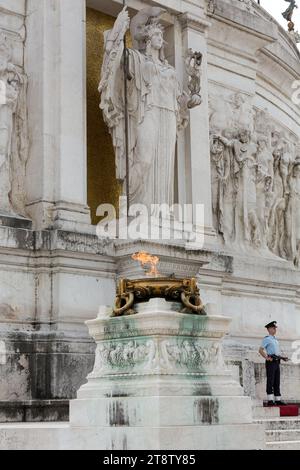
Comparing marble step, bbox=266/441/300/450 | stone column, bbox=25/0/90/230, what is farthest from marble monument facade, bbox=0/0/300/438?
marble step, bbox=266/441/300/450

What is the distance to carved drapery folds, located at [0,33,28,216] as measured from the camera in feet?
55.5

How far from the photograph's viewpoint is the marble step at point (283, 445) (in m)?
11.7

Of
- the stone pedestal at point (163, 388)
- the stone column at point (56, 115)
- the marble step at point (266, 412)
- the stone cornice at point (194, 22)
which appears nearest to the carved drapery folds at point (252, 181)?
the stone cornice at point (194, 22)

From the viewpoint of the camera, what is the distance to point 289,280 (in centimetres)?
2302

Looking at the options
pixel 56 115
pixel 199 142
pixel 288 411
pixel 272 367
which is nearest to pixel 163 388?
pixel 288 411

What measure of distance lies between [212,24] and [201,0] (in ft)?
3.87

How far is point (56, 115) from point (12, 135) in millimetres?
919

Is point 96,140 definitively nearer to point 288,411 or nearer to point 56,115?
point 56,115

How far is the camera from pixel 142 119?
1847cm

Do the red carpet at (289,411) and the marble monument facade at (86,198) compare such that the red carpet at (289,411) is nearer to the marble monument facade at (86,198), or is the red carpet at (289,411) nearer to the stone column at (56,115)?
the marble monument facade at (86,198)

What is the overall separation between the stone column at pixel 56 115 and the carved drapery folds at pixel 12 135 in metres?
0.16

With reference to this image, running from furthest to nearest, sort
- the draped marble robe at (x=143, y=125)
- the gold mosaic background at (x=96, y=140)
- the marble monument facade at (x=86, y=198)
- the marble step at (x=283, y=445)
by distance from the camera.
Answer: the gold mosaic background at (x=96, y=140) → the draped marble robe at (x=143, y=125) → the marble monument facade at (x=86, y=198) → the marble step at (x=283, y=445)

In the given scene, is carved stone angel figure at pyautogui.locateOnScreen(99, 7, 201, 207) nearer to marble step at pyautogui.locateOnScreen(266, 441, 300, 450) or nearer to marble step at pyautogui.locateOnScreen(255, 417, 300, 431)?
marble step at pyautogui.locateOnScreen(255, 417, 300, 431)
